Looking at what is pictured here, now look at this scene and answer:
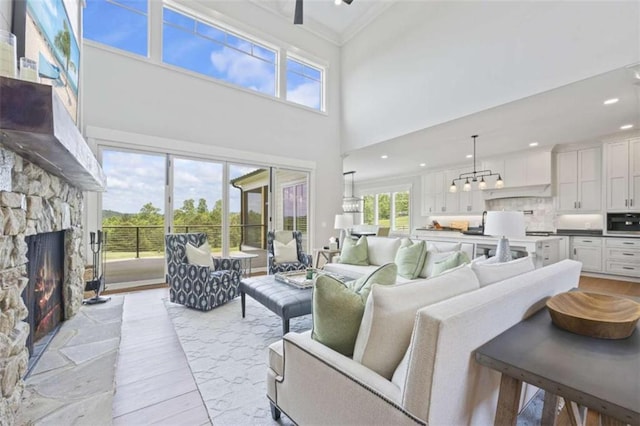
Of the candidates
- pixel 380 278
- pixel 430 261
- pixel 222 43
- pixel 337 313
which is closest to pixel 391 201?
pixel 430 261

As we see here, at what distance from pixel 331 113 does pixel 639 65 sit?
200 inches

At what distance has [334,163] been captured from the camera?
688 centimetres

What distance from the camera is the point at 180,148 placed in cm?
475

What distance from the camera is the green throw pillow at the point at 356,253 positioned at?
4.29 m

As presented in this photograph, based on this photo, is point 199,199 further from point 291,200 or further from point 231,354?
point 231,354

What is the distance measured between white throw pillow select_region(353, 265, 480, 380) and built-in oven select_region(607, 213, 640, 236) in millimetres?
6892

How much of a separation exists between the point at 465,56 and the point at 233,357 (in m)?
5.23

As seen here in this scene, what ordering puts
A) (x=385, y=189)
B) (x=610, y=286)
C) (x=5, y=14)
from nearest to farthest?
(x=5, y=14), (x=610, y=286), (x=385, y=189)

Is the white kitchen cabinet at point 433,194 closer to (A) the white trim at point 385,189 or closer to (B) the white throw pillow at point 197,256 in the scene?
(A) the white trim at point 385,189

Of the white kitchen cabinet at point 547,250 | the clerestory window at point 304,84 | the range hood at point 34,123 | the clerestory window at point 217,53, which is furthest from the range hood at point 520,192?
the range hood at point 34,123

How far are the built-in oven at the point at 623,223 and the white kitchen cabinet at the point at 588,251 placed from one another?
1.11ft

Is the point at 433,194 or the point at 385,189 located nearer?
the point at 433,194

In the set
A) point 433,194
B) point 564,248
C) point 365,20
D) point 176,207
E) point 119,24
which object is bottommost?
point 564,248

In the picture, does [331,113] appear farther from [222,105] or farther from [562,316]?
[562,316]
